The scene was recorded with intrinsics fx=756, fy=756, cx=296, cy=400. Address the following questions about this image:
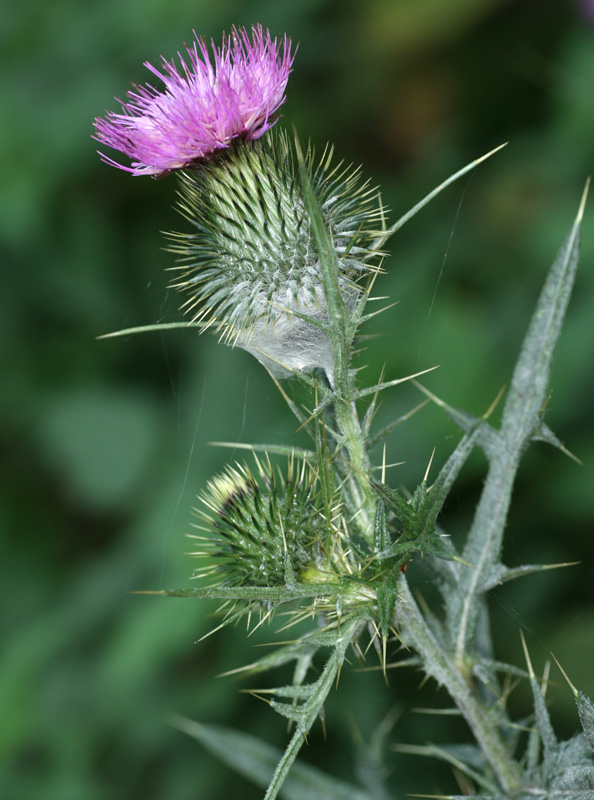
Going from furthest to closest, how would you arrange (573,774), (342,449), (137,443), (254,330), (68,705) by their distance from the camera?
(137,443) < (68,705) < (254,330) < (342,449) < (573,774)

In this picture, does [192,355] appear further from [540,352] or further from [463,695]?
[463,695]

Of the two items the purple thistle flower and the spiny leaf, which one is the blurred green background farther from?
the purple thistle flower

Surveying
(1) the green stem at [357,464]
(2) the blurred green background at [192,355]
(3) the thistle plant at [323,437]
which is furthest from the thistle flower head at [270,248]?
(2) the blurred green background at [192,355]

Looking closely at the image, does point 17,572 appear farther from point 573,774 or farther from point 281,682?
point 573,774

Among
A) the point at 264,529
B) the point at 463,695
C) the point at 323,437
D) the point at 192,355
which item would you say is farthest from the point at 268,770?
the point at 192,355

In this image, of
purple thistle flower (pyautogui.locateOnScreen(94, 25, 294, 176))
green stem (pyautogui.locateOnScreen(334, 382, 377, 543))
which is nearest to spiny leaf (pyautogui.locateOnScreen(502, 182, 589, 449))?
green stem (pyautogui.locateOnScreen(334, 382, 377, 543))

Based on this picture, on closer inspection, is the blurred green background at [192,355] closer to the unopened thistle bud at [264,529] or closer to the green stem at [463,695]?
the green stem at [463,695]

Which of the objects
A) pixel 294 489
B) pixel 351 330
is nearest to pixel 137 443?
pixel 294 489
